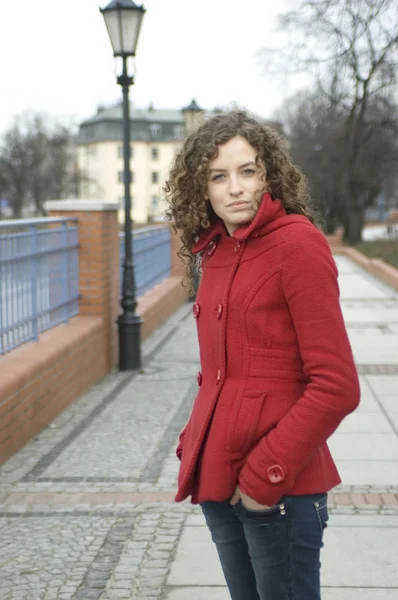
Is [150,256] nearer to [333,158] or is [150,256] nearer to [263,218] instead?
[263,218]

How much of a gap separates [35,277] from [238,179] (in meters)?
5.45

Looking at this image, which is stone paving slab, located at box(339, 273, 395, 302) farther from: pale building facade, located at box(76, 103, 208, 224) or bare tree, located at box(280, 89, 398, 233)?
pale building facade, located at box(76, 103, 208, 224)

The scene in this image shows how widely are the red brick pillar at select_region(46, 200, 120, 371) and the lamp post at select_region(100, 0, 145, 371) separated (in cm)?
18

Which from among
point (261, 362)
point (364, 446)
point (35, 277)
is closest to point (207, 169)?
point (261, 362)

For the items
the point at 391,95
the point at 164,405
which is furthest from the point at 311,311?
the point at 391,95

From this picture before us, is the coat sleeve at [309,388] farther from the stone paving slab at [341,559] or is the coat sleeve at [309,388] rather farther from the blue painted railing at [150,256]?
the blue painted railing at [150,256]

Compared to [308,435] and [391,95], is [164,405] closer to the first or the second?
[308,435]

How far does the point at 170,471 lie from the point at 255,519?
3.77 meters

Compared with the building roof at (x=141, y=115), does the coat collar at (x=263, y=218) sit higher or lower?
lower

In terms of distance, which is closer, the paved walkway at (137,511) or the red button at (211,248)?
the red button at (211,248)

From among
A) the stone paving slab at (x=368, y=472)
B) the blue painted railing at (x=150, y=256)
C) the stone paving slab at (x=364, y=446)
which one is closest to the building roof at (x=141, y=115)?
the blue painted railing at (x=150, y=256)

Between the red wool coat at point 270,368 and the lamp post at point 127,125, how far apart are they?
296 inches

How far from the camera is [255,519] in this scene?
2195mm

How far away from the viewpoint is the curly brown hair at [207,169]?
2318 mm
